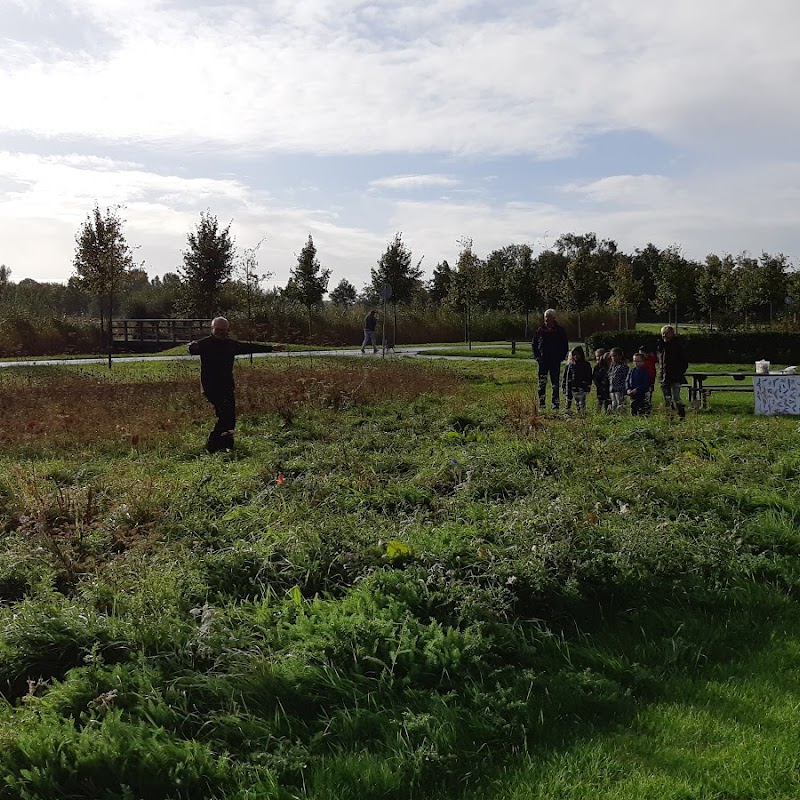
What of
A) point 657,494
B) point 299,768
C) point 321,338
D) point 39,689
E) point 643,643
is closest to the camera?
point 299,768

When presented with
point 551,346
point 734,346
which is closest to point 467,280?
point 734,346

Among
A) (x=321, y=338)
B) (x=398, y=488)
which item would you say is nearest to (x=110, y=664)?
(x=398, y=488)

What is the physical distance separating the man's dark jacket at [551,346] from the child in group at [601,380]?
60cm

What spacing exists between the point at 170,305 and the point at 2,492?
45.7 meters

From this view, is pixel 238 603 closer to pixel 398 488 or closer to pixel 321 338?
pixel 398 488

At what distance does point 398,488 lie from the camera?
23.4 ft

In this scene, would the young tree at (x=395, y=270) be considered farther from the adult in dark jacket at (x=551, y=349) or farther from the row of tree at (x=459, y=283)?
the adult in dark jacket at (x=551, y=349)

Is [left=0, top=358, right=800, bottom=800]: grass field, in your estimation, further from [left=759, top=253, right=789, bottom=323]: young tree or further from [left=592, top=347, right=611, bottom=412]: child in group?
[left=759, top=253, right=789, bottom=323]: young tree

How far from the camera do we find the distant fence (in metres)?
37.7

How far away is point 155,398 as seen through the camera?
14789mm

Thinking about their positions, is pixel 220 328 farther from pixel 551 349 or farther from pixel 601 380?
pixel 601 380

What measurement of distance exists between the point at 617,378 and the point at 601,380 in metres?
0.35

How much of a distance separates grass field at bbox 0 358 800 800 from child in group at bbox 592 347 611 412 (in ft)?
15.7

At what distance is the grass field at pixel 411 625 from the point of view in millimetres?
3305
